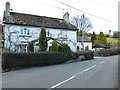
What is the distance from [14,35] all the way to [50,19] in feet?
42.8

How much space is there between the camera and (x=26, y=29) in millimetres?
52375

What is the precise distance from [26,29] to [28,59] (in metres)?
24.2

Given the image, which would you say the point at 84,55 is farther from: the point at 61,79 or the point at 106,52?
the point at 61,79

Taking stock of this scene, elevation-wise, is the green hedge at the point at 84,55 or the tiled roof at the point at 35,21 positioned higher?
the tiled roof at the point at 35,21

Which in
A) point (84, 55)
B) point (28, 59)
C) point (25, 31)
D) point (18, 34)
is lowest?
point (84, 55)

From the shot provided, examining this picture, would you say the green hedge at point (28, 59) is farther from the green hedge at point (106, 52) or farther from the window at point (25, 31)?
the green hedge at point (106, 52)

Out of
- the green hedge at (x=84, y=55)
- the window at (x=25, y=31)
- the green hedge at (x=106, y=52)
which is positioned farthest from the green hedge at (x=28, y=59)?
the green hedge at (x=106, y=52)

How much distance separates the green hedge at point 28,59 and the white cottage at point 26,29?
46.5ft

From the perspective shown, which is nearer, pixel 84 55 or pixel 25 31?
pixel 84 55

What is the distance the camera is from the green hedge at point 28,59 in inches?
979

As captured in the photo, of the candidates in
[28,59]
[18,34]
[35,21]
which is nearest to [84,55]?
[18,34]

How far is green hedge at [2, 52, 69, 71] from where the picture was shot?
2486cm

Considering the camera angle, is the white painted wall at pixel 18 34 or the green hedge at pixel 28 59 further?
the white painted wall at pixel 18 34

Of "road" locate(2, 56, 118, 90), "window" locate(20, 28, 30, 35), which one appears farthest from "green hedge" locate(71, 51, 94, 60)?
"road" locate(2, 56, 118, 90)
